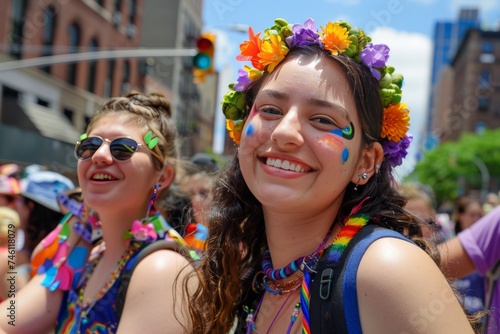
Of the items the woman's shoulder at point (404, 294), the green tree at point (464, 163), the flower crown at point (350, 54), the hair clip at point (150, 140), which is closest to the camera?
the woman's shoulder at point (404, 294)

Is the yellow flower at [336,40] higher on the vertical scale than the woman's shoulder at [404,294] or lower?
higher

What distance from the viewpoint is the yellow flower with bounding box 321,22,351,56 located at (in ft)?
5.96

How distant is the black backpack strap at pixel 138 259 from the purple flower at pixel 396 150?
86cm

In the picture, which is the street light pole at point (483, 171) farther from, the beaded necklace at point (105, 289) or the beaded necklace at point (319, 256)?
the beaded necklace at point (319, 256)

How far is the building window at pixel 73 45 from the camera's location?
21859 mm

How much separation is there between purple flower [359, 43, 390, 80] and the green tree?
5212 centimetres

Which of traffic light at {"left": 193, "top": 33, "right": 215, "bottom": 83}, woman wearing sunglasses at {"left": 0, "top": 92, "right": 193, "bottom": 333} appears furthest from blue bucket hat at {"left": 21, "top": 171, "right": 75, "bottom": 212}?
traffic light at {"left": 193, "top": 33, "right": 215, "bottom": 83}

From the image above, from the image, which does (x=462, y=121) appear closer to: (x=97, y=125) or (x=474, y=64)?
(x=474, y=64)

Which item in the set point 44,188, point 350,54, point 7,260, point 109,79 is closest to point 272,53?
point 350,54

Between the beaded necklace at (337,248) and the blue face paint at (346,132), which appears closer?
the beaded necklace at (337,248)

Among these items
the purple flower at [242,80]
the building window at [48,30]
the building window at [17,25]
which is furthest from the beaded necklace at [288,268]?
the building window at [48,30]

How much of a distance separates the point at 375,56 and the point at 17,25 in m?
18.5

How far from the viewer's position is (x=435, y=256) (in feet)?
5.92

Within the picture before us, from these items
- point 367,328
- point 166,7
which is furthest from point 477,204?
point 166,7
